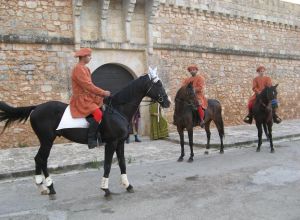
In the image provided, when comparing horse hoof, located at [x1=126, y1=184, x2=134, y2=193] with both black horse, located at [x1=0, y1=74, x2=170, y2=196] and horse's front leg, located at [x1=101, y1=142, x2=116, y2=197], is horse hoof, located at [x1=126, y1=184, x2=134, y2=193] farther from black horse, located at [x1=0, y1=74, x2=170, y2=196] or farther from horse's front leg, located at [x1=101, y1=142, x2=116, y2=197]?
horse's front leg, located at [x1=101, y1=142, x2=116, y2=197]

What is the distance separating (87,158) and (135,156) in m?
1.23

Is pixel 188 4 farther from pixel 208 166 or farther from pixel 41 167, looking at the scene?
pixel 41 167

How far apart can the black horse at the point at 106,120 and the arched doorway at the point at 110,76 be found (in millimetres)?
6452

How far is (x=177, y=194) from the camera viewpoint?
568 cm

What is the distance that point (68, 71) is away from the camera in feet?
37.8

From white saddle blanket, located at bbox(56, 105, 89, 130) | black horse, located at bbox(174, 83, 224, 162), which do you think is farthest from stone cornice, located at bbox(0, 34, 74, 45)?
white saddle blanket, located at bbox(56, 105, 89, 130)

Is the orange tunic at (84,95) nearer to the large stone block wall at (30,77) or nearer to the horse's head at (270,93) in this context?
the horse's head at (270,93)

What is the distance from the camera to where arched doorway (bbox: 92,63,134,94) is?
40.4 feet

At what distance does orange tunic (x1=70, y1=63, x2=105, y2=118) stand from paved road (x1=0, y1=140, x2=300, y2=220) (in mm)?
1320

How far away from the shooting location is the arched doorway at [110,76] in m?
12.3

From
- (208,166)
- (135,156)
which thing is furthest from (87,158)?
(208,166)

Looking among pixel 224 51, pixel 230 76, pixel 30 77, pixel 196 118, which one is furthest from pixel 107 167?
pixel 230 76

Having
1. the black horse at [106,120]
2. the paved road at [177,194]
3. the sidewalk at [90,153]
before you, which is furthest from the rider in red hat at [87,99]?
the sidewalk at [90,153]

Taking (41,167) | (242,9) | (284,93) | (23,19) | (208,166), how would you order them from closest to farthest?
(41,167), (208,166), (23,19), (242,9), (284,93)
